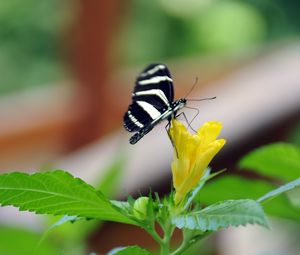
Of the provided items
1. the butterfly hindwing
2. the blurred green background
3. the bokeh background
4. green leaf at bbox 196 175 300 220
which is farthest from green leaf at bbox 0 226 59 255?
the blurred green background

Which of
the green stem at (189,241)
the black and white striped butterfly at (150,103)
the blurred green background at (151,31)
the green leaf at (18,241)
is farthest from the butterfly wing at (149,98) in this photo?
the blurred green background at (151,31)

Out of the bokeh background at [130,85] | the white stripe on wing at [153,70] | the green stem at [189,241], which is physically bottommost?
the green stem at [189,241]

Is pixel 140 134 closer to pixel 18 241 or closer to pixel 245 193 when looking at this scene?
pixel 245 193

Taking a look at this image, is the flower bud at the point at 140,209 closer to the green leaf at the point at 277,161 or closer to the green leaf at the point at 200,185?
the green leaf at the point at 200,185

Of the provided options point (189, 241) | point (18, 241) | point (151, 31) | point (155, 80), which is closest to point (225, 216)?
point (189, 241)

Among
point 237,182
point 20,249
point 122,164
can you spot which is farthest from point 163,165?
point 237,182

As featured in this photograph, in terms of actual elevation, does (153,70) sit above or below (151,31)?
below

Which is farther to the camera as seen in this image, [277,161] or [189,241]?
[277,161]
